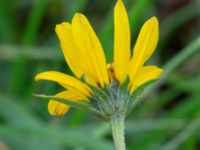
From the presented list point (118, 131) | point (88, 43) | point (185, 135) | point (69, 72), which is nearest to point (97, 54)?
point (88, 43)

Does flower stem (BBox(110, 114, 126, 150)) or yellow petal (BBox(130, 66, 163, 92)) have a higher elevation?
yellow petal (BBox(130, 66, 163, 92))

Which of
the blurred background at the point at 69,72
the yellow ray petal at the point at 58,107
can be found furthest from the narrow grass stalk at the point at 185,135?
the yellow ray petal at the point at 58,107

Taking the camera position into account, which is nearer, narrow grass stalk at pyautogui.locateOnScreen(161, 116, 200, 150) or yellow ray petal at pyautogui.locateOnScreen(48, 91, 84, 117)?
yellow ray petal at pyautogui.locateOnScreen(48, 91, 84, 117)

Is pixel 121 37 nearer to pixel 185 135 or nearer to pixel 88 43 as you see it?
pixel 88 43

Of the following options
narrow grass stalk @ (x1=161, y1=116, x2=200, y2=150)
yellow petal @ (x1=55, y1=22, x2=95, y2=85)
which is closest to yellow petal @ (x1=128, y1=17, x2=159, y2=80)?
yellow petal @ (x1=55, y1=22, x2=95, y2=85)

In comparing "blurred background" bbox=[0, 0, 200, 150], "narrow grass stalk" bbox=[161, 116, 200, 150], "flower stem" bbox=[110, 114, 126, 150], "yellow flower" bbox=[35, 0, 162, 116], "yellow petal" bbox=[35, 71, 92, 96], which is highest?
"blurred background" bbox=[0, 0, 200, 150]

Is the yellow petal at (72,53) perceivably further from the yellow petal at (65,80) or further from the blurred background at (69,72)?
the blurred background at (69,72)

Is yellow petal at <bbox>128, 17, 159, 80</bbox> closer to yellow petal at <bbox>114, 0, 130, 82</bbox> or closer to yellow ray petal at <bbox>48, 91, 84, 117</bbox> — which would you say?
yellow petal at <bbox>114, 0, 130, 82</bbox>
